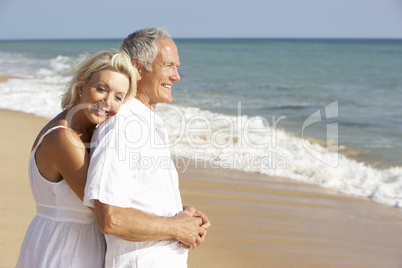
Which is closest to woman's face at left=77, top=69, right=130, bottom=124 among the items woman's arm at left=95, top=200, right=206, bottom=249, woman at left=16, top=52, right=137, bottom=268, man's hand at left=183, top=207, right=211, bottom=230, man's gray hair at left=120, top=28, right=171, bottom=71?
woman at left=16, top=52, right=137, bottom=268

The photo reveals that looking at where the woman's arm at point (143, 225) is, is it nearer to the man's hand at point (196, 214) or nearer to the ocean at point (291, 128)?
the man's hand at point (196, 214)

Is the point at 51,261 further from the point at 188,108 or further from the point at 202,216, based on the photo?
the point at 188,108

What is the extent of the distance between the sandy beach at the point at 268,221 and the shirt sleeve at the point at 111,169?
239cm

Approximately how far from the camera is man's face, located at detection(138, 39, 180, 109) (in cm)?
254

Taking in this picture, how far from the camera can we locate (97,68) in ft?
7.22

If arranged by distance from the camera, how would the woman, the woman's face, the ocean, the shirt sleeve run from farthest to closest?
the ocean, the woman's face, the woman, the shirt sleeve

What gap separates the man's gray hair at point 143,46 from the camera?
2.49m

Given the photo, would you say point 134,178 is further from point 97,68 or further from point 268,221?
point 268,221

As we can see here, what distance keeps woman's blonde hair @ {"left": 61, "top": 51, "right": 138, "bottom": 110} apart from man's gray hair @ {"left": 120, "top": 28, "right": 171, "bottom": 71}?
20cm

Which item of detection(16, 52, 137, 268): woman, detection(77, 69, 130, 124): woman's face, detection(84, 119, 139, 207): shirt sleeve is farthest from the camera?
detection(77, 69, 130, 124): woman's face

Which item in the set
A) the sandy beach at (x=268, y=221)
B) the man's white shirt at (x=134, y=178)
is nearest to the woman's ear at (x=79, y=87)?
the man's white shirt at (x=134, y=178)

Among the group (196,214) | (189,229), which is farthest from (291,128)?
(189,229)

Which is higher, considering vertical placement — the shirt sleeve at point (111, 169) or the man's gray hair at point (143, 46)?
the man's gray hair at point (143, 46)

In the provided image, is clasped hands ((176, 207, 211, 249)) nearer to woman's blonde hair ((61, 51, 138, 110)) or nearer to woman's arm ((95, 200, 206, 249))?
woman's arm ((95, 200, 206, 249))
